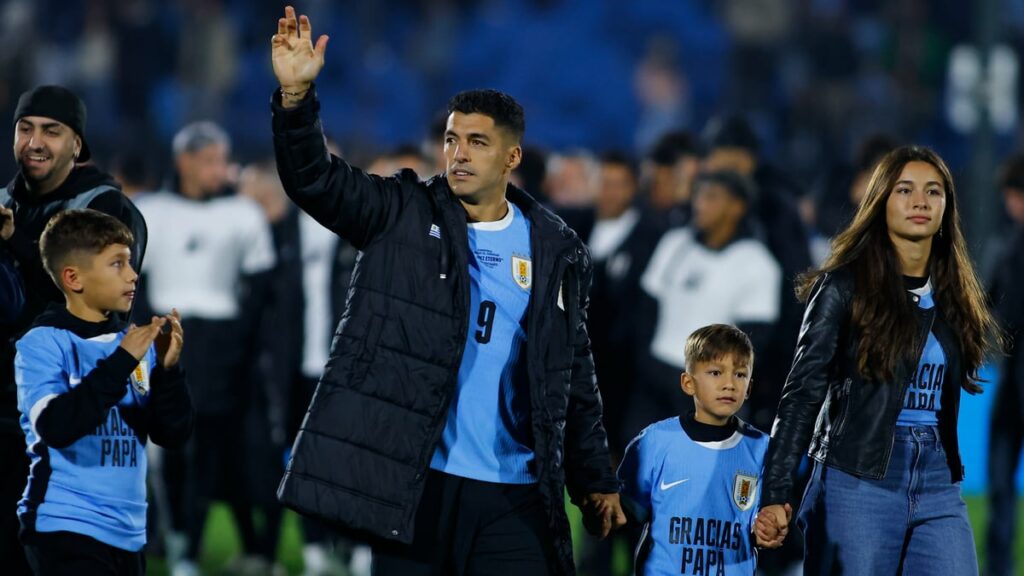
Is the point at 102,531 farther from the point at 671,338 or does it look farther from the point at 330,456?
the point at 671,338

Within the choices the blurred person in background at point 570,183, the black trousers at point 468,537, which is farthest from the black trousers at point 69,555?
the blurred person in background at point 570,183

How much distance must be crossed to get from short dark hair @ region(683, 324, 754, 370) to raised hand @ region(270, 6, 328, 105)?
1.68 m

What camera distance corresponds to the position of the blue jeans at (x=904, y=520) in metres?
4.96

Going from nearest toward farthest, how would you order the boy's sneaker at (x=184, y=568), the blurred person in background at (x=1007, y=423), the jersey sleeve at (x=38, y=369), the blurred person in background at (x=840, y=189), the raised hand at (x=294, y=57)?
the raised hand at (x=294, y=57) < the jersey sleeve at (x=38, y=369) < the blurred person in background at (x=1007, y=423) < the boy's sneaker at (x=184, y=568) < the blurred person in background at (x=840, y=189)

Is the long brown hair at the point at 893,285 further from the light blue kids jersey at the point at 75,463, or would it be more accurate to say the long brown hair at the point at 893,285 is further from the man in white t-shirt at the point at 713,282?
the man in white t-shirt at the point at 713,282

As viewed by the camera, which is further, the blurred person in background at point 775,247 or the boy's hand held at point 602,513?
the blurred person in background at point 775,247

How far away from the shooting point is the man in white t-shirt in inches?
331

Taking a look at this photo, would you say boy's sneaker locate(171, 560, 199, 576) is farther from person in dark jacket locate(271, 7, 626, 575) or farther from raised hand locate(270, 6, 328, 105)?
raised hand locate(270, 6, 328, 105)

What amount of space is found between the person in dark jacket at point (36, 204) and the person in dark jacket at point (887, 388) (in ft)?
7.34

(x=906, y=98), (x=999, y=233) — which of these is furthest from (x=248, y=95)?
(x=999, y=233)

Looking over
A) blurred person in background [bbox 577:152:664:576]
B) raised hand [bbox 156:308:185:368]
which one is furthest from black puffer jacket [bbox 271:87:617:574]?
blurred person in background [bbox 577:152:664:576]

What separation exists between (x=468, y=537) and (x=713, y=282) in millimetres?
3824

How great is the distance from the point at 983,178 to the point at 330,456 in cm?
1263

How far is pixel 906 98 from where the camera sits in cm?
2397
